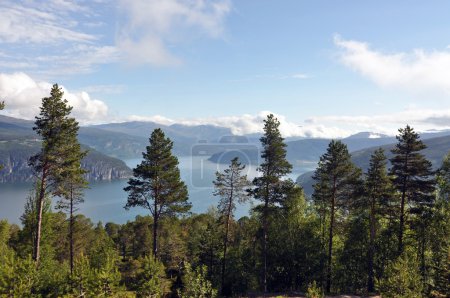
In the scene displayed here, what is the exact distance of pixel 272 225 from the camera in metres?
45.9

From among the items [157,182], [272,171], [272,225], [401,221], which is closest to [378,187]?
[401,221]

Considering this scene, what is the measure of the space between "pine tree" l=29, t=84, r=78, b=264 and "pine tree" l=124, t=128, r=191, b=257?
25.5ft

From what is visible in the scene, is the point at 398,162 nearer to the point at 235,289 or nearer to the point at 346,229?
the point at 346,229

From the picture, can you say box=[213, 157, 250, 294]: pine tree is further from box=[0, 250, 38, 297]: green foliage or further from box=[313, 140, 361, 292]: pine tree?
box=[0, 250, 38, 297]: green foliage

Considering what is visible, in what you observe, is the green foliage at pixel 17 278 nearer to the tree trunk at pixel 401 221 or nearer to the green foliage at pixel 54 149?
the green foliage at pixel 54 149

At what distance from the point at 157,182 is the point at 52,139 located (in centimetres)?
1110

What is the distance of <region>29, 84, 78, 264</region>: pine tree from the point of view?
2800 cm

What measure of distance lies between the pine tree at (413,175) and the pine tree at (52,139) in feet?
101

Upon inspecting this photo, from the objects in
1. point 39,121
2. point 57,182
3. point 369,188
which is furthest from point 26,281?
point 369,188

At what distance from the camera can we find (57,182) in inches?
1148

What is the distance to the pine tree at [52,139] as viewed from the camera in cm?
2800

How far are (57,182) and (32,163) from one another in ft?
8.38

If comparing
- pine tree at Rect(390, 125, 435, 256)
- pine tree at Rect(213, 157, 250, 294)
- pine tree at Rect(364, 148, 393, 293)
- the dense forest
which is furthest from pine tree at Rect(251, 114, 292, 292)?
pine tree at Rect(390, 125, 435, 256)

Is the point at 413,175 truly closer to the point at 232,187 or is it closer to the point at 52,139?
the point at 232,187
